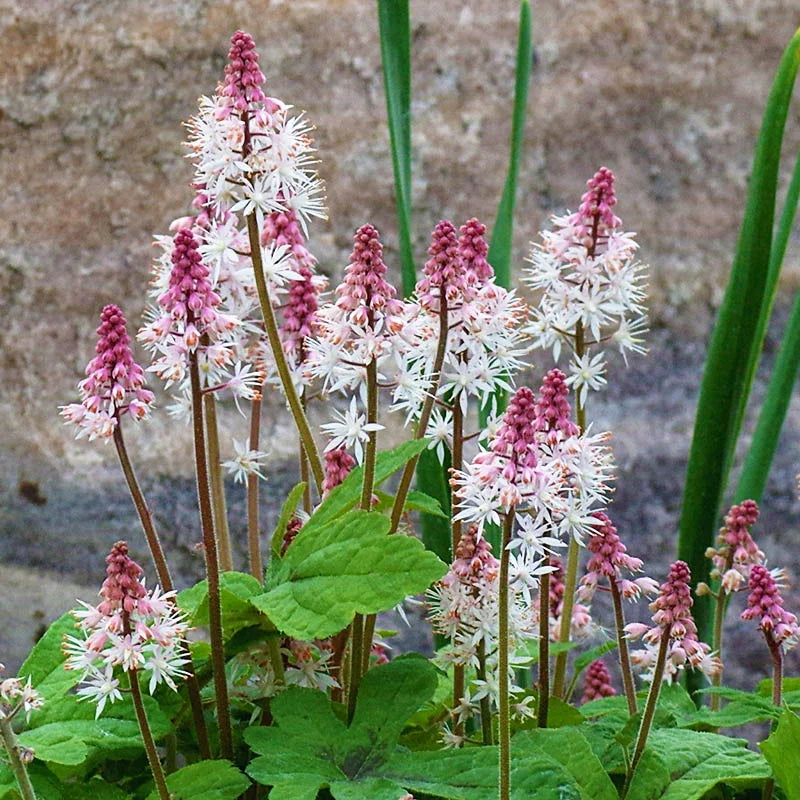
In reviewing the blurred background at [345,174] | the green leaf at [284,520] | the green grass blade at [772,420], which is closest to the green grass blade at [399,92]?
the green leaf at [284,520]

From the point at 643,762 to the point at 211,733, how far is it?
229 millimetres

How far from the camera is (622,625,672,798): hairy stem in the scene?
51cm

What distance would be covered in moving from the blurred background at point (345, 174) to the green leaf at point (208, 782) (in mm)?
968

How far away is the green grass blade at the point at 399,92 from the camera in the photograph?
818mm

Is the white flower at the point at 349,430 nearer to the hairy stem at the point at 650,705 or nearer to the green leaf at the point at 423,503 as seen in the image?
the green leaf at the point at 423,503

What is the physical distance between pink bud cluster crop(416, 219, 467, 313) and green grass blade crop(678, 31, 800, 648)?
0.36m

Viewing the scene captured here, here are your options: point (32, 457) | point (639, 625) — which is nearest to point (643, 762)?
point (639, 625)

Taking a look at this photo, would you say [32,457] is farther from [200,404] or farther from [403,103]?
[200,404]

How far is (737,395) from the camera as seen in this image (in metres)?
0.86

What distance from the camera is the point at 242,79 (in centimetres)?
56

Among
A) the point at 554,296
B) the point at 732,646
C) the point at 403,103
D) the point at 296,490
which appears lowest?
the point at 732,646

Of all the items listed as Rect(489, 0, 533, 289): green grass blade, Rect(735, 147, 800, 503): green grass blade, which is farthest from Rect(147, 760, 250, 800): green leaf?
Rect(735, 147, 800, 503): green grass blade

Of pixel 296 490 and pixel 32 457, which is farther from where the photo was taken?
pixel 32 457

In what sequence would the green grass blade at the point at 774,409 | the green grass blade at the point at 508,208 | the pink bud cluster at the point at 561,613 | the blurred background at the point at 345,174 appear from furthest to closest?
the blurred background at the point at 345,174, the green grass blade at the point at 774,409, the green grass blade at the point at 508,208, the pink bud cluster at the point at 561,613
